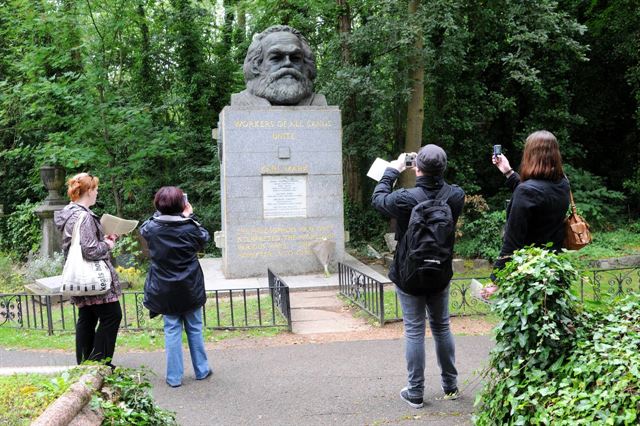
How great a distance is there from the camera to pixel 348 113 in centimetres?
1560

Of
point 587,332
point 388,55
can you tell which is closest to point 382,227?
point 388,55

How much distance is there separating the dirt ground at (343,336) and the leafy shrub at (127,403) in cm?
301

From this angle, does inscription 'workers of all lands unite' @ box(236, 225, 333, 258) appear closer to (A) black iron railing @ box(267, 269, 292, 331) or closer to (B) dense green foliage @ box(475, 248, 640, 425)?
(A) black iron railing @ box(267, 269, 292, 331)

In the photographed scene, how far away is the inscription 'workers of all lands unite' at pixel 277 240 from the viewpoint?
34.2 ft

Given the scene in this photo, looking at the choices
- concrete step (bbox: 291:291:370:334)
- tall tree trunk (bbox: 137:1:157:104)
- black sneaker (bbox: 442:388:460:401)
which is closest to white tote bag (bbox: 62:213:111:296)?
black sneaker (bbox: 442:388:460:401)

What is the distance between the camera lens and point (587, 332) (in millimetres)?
3393

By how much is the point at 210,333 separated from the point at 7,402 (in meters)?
3.94

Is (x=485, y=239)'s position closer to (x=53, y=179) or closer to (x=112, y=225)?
(x=112, y=225)

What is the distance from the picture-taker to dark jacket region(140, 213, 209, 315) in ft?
17.6

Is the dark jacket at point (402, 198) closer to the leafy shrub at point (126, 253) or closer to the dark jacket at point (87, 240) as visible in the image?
the dark jacket at point (87, 240)

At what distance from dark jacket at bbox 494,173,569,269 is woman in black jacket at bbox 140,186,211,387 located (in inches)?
105

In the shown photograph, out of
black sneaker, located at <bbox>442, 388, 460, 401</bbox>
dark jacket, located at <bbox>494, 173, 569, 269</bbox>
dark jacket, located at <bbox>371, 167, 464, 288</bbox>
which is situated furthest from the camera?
black sneaker, located at <bbox>442, 388, 460, 401</bbox>

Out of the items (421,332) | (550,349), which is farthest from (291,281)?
(550,349)

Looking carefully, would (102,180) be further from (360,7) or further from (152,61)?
(360,7)
